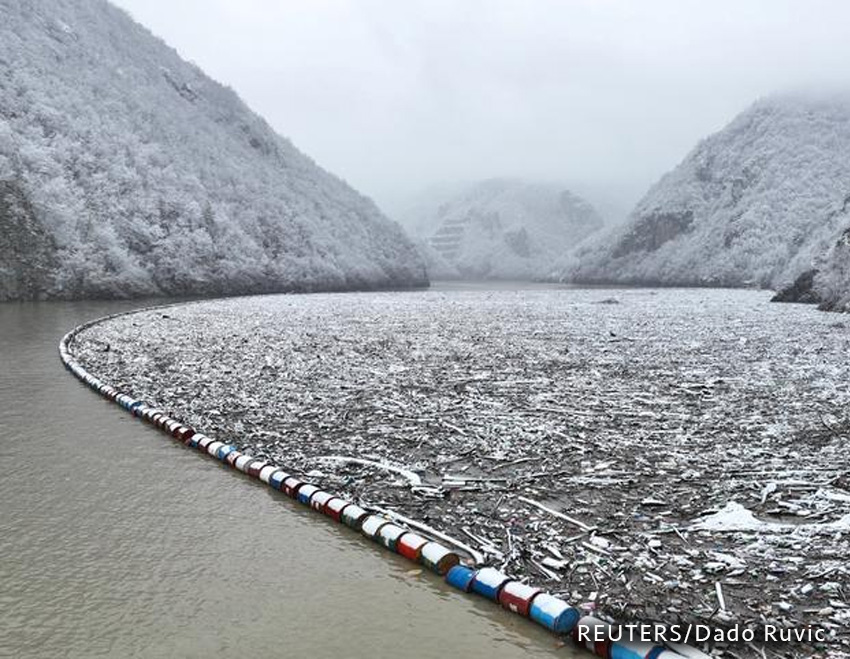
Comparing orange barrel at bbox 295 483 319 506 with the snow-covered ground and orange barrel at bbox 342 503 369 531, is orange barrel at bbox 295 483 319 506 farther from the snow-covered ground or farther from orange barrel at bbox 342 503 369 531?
orange barrel at bbox 342 503 369 531

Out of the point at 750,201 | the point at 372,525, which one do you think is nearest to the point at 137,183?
the point at 372,525

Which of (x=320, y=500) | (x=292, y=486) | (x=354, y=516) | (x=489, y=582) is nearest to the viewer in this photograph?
(x=489, y=582)

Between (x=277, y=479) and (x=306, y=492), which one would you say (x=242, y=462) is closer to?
(x=277, y=479)

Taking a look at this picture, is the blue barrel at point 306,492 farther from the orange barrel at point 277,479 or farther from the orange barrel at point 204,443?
the orange barrel at point 204,443

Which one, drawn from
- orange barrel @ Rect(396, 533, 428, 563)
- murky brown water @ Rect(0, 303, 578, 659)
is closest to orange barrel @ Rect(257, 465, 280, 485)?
murky brown water @ Rect(0, 303, 578, 659)

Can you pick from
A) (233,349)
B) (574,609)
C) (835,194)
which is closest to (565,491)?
(574,609)

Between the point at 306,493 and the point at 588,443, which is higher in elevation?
the point at 588,443
